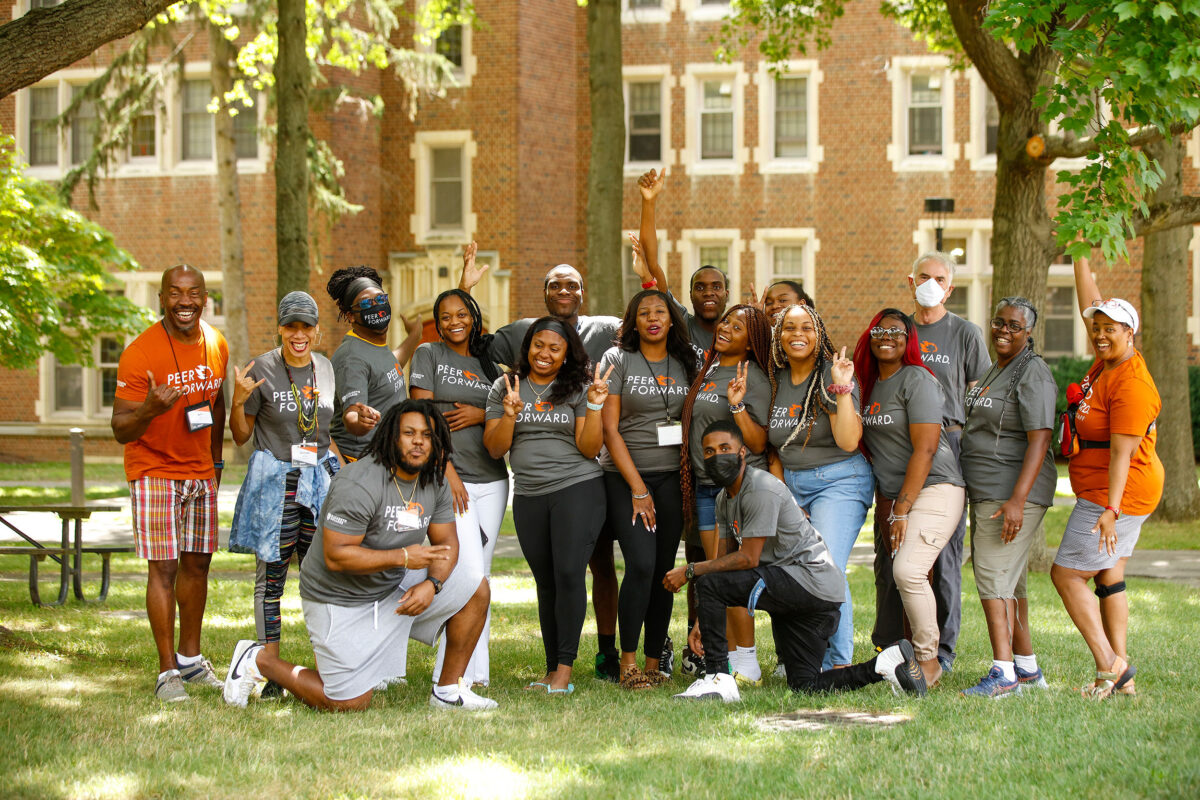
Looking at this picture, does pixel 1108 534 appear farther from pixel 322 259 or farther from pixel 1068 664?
pixel 322 259

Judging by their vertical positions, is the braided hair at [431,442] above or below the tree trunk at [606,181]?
below

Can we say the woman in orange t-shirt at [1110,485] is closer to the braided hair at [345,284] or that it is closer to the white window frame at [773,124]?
the braided hair at [345,284]

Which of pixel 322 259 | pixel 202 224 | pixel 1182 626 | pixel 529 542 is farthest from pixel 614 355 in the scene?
pixel 202 224

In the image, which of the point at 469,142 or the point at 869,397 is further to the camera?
the point at 469,142

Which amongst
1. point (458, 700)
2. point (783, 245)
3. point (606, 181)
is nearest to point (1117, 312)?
point (458, 700)

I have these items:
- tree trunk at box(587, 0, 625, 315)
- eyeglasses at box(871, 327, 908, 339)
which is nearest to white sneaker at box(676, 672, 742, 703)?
eyeglasses at box(871, 327, 908, 339)

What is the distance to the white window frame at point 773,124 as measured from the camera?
24.6 metres

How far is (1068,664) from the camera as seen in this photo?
6.82 meters

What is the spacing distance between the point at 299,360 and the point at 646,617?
7.44 ft

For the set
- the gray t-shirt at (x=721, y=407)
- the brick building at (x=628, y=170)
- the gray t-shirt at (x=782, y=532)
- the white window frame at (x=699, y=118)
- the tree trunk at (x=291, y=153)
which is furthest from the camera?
the white window frame at (x=699, y=118)

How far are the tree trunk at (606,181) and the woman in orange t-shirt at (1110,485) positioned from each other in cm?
679

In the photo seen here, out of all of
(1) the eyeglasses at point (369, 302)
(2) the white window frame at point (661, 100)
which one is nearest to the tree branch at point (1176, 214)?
(1) the eyeglasses at point (369, 302)

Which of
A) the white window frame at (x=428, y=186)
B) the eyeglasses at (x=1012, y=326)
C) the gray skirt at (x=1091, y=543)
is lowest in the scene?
the gray skirt at (x=1091, y=543)

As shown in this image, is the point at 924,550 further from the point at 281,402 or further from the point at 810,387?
the point at 281,402
